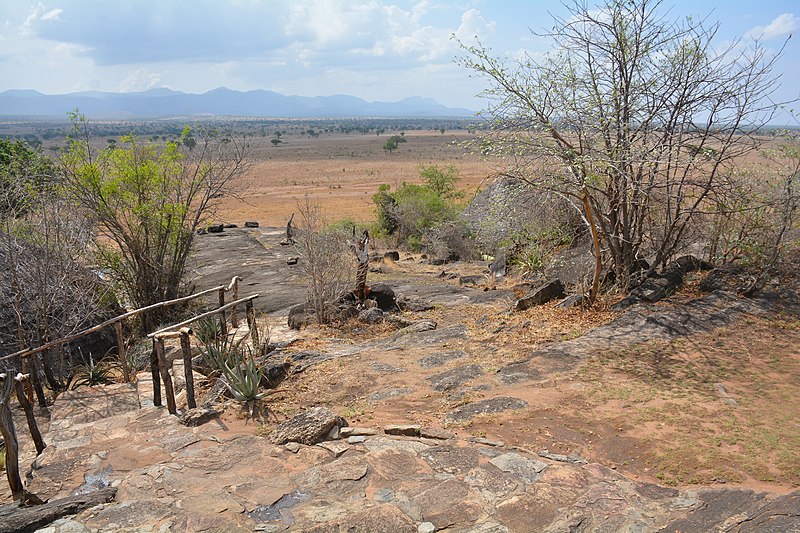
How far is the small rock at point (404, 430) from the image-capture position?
20.7 ft

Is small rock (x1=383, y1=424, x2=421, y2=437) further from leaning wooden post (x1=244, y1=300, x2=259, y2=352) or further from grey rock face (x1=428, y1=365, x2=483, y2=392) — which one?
leaning wooden post (x1=244, y1=300, x2=259, y2=352)

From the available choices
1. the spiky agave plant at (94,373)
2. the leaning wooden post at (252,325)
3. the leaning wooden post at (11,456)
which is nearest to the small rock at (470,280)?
the leaning wooden post at (252,325)

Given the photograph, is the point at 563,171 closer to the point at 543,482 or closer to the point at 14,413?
the point at 543,482

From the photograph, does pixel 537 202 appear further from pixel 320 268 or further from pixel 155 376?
pixel 155 376

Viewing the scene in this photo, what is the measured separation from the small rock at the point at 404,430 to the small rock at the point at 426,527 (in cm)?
174

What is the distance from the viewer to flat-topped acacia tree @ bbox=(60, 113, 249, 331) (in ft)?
40.8

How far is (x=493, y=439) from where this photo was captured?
6.19m

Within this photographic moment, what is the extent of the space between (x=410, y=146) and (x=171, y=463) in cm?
9776

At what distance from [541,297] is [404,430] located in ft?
19.8

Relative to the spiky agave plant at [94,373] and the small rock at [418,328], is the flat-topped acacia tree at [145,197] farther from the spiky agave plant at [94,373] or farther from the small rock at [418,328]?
the small rock at [418,328]

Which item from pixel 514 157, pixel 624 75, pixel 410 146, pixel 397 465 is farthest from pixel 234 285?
pixel 410 146

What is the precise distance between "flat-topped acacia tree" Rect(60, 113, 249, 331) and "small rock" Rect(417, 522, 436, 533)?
34.0 ft

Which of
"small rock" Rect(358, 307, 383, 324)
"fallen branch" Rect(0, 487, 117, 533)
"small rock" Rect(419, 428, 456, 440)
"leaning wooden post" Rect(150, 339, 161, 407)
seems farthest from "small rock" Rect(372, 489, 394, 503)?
"small rock" Rect(358, 307, 383, 324)

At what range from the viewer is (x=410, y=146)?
101000 mm
